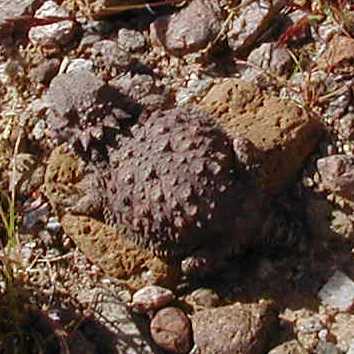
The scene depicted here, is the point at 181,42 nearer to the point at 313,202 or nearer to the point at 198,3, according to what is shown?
the point at 198,3

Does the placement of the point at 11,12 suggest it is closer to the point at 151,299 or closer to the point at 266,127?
the point at 266,127

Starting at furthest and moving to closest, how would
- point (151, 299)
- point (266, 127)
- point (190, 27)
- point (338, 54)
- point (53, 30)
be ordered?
point (53, 30)
point (190, 27)
point (338, 54)
point (266, 127)
point (151, 299)

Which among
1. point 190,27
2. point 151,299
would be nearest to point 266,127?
point 190,27

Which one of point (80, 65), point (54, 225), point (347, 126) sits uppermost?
point (80, 65)

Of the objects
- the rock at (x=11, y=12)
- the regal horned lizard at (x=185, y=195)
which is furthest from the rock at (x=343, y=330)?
the rock at (x=11, y=12)

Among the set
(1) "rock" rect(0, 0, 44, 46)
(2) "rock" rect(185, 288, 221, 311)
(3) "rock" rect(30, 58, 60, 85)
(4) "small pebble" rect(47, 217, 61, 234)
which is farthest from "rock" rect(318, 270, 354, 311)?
(1) "rock" rect(0, 0, 44, 46)
